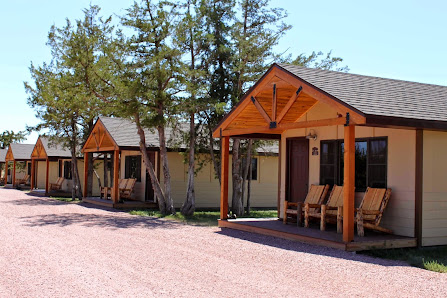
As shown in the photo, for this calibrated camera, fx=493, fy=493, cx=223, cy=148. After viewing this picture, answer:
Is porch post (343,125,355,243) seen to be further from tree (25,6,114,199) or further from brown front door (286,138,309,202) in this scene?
tree (25,6,114,199)

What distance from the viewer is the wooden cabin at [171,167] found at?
2047cm

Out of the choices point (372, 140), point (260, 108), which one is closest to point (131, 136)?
point (260, 108)

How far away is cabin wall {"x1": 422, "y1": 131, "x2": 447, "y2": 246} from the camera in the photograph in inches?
402

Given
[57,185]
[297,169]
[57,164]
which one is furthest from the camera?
[57,164]

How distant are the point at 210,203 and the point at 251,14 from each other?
8.32 meters

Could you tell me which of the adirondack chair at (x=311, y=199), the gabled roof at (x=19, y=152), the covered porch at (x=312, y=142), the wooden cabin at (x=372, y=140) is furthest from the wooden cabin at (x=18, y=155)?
the adirondack chair at (x=311, y=199)

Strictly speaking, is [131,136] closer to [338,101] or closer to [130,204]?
[130,204]

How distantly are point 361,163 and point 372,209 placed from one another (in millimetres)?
1372

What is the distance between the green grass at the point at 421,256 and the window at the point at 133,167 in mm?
14180

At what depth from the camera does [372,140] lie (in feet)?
37.3

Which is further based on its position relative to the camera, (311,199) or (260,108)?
(311,199)

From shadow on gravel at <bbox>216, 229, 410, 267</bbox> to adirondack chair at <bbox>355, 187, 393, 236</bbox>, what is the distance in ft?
3.80

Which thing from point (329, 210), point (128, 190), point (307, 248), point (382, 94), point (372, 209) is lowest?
point (307, 248)

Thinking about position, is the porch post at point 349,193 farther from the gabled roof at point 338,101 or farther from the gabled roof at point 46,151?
the gabled roof at point 46,151
